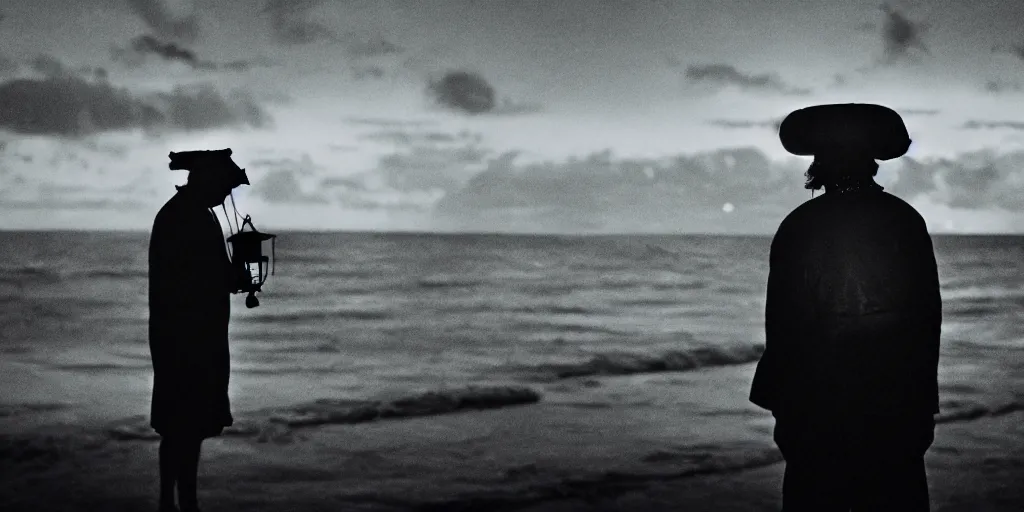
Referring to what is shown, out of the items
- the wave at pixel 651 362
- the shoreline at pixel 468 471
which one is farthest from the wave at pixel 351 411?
the wave at pixel 651 362

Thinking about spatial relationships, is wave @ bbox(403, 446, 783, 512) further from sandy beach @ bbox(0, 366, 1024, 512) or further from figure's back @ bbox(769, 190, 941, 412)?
figure's back @ bbox(769, 190, 941, 412)

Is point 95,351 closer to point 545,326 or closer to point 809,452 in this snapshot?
point 545,326

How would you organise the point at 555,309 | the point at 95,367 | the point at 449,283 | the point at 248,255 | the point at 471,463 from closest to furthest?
the point at 248,255, the point at 471,463, the point at 95,367, the point at 555,309, the point at 449,283

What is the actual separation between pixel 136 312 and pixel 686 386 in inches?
789

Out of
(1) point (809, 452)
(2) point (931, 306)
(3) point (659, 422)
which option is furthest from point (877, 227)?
(3) point (659, 422)

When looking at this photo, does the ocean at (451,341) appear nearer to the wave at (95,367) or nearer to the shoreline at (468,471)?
the wave at (95,367)

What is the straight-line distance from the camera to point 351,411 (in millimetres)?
10734

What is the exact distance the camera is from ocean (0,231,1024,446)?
1194 centimetres

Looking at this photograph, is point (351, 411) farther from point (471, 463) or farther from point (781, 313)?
point (781, 313)

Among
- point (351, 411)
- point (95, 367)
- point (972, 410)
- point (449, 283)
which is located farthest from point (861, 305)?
point (449, 283)

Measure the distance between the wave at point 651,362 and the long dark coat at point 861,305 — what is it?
35.9ft

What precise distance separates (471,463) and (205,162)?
3.98 m

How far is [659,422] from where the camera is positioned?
9.77 m

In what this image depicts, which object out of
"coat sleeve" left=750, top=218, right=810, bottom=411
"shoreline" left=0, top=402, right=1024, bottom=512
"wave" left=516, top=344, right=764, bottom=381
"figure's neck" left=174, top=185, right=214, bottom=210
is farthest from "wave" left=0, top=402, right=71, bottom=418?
"coat sleeve" left=750, top=218, right=810, bottom=411
